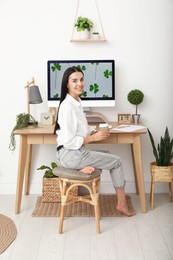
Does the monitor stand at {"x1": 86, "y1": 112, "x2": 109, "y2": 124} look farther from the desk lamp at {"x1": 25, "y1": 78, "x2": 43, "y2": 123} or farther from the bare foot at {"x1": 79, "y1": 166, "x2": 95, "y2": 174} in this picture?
the bare foot at {"x1": 79, "y1": 166, "x2": 95, "y2": 174}

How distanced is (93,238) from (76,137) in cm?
76

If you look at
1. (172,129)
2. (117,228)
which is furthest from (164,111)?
(117,228)

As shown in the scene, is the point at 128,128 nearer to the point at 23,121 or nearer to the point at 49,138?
the point at 49,138

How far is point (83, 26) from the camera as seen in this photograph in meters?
3.87

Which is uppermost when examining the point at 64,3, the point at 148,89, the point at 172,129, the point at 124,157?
the point at 64,3

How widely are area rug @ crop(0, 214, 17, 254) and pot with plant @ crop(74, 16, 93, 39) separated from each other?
5.81 ft

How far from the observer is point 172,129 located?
4.12m

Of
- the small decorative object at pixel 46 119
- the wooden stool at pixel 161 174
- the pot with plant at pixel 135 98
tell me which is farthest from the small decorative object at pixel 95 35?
the wooden stool at pixel 161 174

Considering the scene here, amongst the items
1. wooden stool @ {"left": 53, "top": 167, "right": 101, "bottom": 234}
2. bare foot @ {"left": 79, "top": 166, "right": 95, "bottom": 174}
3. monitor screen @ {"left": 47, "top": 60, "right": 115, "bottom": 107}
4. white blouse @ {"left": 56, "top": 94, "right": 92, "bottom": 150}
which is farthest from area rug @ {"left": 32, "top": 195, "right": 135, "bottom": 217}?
monitor screen @ {"left": 47, "top": 60, "right": 115, "bottom": 107}

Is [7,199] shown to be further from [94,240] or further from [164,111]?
[164,111]

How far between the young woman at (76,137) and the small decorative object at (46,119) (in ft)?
1.37

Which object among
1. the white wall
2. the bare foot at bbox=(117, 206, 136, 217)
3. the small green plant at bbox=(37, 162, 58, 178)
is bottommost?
the bare foot at bbox=(117, 206, 136, 217)

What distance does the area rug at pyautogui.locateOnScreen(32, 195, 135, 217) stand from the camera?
3.54m

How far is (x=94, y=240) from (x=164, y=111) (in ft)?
5.28
